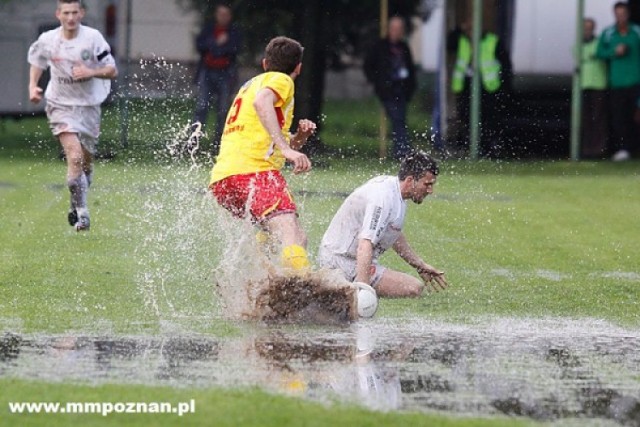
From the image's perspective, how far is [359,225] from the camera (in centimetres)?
1006

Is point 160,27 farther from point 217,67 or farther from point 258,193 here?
point 258,193

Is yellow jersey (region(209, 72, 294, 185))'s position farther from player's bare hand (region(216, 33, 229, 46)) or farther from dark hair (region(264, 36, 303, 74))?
player's bare hand (region(216, 33, 229, 46))

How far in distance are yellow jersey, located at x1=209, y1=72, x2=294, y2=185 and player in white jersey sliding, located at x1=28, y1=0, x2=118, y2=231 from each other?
417 cm

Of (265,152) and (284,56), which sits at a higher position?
(284,56)

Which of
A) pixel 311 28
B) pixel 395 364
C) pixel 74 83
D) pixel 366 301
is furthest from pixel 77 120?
pixel 311 28

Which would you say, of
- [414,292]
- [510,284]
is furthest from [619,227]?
[414,292]

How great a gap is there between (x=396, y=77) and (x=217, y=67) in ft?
8.98

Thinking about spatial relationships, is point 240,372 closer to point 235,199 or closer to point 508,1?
point 235,199

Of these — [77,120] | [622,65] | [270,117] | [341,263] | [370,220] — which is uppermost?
[270,117]

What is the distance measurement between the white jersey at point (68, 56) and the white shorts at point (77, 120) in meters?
0.06

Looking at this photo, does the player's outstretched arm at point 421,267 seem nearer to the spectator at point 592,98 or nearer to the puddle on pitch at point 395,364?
the puddle on pitch at point 395,364

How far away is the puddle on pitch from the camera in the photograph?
6.79 meters

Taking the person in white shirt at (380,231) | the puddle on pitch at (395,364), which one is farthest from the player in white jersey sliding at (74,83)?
the puddle on pitch at (395,364)

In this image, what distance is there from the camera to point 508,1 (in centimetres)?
2494
